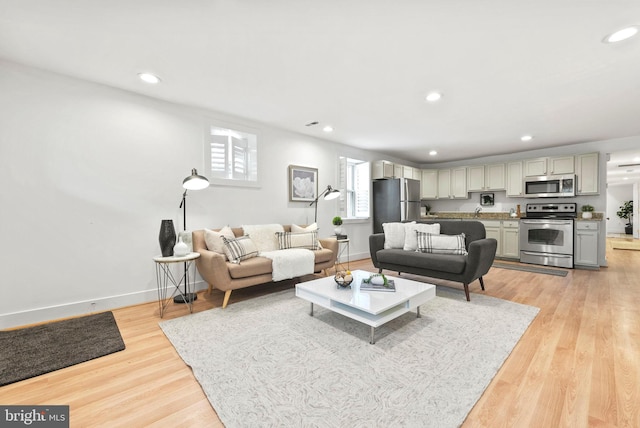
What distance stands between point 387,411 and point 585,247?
18.1 feet

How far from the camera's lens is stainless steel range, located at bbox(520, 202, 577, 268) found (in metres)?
4.83

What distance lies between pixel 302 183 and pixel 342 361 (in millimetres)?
3181

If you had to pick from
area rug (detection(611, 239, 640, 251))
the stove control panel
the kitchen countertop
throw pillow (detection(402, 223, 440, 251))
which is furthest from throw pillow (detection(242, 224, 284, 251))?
area rug (detection(611, 239, 640, 251))

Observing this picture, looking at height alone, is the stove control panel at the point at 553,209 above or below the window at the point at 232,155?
below

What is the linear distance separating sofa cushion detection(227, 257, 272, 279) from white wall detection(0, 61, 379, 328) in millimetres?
942

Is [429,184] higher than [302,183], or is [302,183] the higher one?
[429,184]

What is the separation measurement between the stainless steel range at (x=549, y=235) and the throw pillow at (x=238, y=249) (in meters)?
5.20

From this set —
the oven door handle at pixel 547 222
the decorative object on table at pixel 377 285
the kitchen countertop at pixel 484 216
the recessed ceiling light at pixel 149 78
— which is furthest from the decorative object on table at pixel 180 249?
the oven door handle at pixel 547 222

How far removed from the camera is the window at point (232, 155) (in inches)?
143

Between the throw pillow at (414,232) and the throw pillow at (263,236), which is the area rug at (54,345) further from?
the throw pillow at (414,232)

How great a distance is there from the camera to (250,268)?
116 inches

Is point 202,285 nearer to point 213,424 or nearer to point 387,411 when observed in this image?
point 213,424

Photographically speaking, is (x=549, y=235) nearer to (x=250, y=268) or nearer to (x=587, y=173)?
(x=587, y=173)

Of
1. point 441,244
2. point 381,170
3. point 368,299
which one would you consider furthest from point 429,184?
point 368,299
